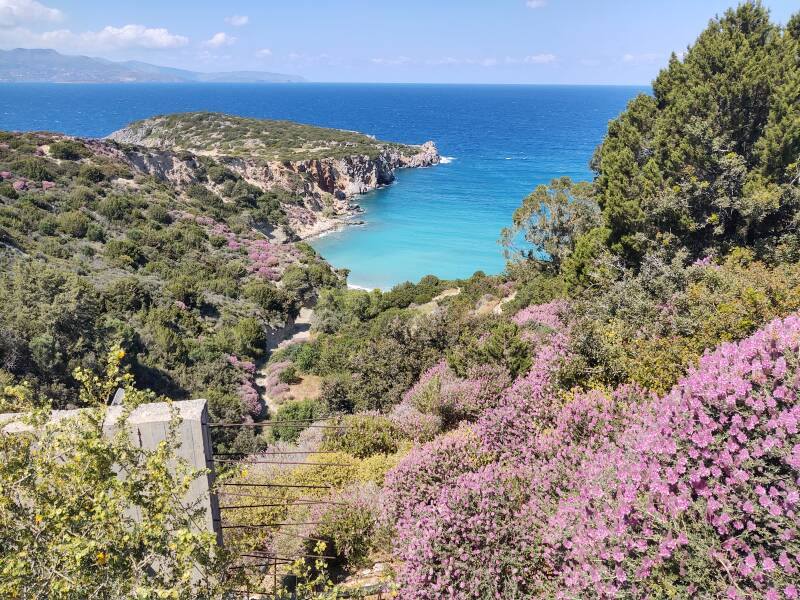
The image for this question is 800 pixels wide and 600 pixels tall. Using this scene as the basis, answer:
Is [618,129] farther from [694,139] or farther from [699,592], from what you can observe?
[699,592]

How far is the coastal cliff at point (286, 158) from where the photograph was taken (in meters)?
56.8

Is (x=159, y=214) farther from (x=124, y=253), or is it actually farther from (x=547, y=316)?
(x=547, y=316)

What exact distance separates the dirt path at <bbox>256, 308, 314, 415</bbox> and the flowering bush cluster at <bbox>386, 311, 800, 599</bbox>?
14561 mm

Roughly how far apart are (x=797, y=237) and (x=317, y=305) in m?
24.1

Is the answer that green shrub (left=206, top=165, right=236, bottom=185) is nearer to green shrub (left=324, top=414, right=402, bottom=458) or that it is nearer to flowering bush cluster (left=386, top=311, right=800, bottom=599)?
green shrub (left=324, top=414, right=402, bottom=458)

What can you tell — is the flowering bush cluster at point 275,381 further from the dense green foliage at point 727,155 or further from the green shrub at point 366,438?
the dense green foliage at point 727,155

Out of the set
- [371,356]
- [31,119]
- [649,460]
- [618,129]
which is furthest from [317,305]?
[31,119]

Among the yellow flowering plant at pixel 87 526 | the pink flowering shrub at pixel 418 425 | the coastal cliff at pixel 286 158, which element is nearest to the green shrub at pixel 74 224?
the coastal cliff at pixel 286 158

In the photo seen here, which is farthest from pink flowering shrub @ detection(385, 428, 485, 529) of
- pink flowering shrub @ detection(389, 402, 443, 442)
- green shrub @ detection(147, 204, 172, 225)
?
green shrub @ detection(147, 204, 172, 225)

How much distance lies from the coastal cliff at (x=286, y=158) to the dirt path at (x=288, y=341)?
2584 centimetres

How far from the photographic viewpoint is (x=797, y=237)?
12.6 m

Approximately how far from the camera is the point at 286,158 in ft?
228

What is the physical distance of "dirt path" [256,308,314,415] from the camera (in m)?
19.9

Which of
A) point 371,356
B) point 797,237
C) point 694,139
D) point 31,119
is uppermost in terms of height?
point 31,119
